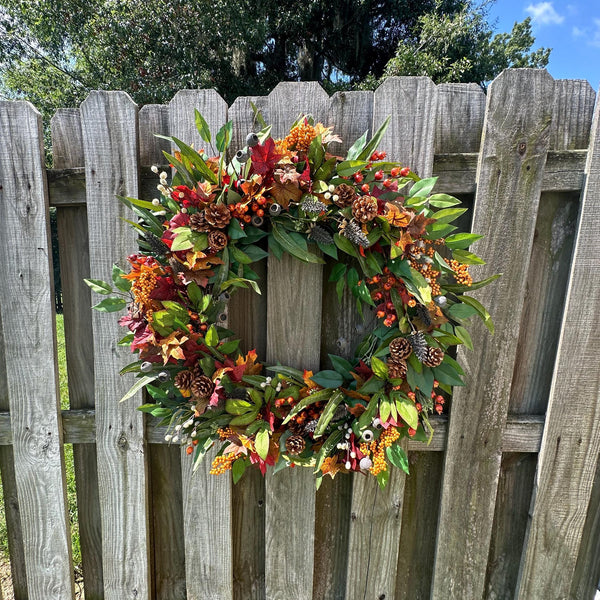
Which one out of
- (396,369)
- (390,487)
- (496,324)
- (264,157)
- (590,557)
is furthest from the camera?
(590,557)

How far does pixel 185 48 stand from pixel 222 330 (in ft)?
32.2

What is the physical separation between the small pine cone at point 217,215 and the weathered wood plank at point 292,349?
0.75ft

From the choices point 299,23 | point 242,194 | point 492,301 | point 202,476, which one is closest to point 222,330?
point 242,194

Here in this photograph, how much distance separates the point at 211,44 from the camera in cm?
925

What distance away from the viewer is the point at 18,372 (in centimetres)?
150

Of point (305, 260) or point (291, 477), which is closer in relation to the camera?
point (305, 260)

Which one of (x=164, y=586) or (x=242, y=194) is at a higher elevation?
(x=242, y=194)

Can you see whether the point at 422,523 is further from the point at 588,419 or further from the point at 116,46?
the point at 116,46

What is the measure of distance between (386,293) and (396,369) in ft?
0.79

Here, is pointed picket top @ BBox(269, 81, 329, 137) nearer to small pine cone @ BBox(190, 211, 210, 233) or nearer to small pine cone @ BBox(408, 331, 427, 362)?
small pine cone @ BBox(190, 211, 210, 233)

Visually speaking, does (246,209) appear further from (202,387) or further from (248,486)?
(248,486)

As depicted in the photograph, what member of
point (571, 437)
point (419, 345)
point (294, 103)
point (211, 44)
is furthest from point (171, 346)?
point (211, 44)

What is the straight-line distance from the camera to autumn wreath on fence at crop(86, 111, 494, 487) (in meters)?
1.21

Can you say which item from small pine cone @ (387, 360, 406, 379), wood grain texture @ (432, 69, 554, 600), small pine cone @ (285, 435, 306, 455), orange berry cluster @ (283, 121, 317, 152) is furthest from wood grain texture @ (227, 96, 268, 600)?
wood grain texture @ (432, 69, 554, 600)
